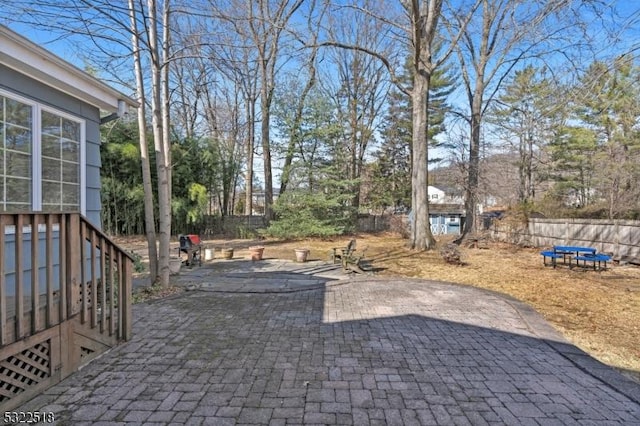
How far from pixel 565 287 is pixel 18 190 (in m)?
9.12

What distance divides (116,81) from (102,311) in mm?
4412

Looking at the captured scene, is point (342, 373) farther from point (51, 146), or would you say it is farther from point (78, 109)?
point (78, 109)

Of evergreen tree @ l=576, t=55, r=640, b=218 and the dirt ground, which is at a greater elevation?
evergreen tree @ l=576, t=55, r=640, b=218

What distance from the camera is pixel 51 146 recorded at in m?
4.25

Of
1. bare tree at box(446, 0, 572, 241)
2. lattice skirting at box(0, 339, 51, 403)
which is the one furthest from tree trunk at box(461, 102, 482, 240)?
lattice skirting at box(0, 339, 51, 403)

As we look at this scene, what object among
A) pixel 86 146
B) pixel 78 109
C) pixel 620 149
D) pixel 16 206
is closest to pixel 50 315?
pixel 16 206

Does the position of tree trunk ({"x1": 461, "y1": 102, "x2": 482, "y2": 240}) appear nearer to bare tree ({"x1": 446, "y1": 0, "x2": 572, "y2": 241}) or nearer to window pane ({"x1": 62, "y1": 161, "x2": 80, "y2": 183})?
bare tree ({"x1": 446, "y1": 0, "x2": 572, "y2": 241})

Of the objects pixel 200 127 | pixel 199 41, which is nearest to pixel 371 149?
pixel 200 127

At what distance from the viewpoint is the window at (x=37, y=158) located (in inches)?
147

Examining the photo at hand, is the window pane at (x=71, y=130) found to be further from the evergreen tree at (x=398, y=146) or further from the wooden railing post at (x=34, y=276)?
the evergreen tree at (x=398, y=146)

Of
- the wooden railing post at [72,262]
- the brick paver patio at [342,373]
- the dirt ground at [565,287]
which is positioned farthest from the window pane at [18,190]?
the dirt ground at [565,287]

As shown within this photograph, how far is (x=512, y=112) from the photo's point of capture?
18891 millimetres

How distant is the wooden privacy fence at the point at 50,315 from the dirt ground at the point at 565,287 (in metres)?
5.01

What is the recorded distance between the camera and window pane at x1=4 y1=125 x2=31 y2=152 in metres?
3.73
